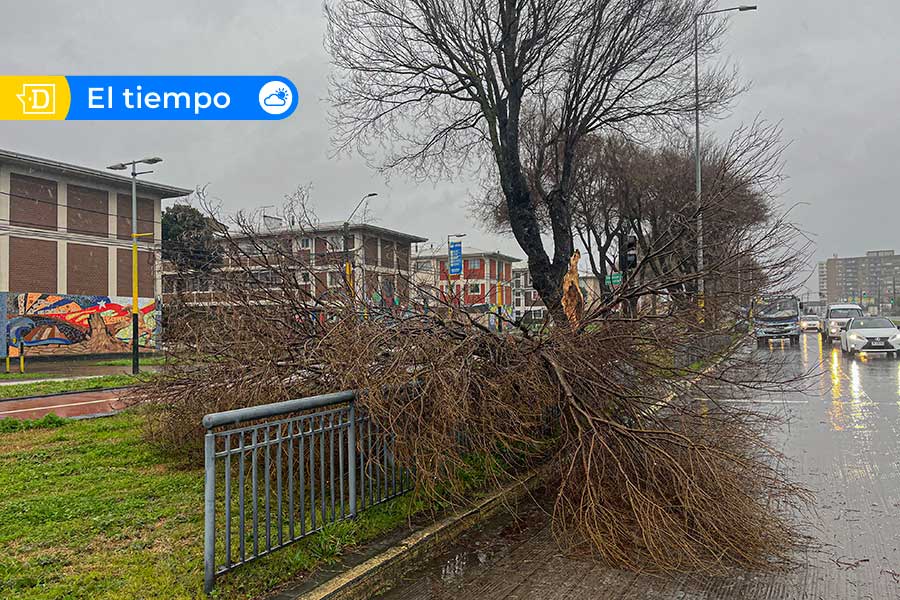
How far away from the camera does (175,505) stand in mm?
6367

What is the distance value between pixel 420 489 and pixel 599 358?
220 centimetres

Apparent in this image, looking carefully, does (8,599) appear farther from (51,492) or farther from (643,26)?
(643,26)

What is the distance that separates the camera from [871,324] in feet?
89.6

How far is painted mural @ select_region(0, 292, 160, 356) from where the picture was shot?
111 ft

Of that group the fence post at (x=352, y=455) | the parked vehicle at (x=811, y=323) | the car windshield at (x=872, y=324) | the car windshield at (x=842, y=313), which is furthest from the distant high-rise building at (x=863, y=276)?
the fence post at (x=352, y=455)

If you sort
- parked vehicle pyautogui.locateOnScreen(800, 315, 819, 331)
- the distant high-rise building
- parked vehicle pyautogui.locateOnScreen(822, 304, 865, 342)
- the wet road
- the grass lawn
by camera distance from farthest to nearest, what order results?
the distant high-rise building < parked vehicle pyautogui.locateOnScreen(800, 315, 819, 331) < parked vehicle pyautogui.locateOnScreen(822, 304, 865, 342) < the wet road < the grass lawn

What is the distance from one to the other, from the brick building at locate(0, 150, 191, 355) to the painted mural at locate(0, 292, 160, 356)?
47 millimetres

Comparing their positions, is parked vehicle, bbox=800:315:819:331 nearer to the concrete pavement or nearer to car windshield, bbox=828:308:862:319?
car windshield, bbox=828:308:862:319

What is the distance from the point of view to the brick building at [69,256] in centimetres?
3572

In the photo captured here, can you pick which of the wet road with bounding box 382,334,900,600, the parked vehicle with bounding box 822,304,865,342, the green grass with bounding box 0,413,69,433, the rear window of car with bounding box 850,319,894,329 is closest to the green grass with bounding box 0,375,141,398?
the green grass with bounding box 0,413,69,433

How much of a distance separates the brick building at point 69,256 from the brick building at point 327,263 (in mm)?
28601

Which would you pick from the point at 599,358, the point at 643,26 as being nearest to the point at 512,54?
the point at 643,26

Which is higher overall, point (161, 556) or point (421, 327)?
point (421, 327)

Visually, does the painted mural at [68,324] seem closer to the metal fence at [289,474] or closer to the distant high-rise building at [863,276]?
the metal fence at [289,474]
